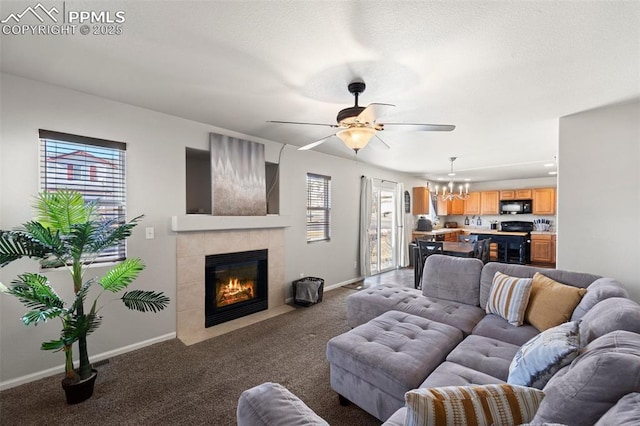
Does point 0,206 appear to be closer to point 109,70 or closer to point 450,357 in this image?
point 109,70

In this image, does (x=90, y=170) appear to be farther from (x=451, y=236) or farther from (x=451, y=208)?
(x=451, y=208)

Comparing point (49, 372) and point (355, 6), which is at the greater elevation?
point (355, 6)

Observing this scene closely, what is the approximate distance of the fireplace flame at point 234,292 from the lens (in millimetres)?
3572

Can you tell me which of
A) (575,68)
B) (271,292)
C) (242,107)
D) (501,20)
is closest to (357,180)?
(271,292)

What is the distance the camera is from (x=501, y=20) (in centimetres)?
152

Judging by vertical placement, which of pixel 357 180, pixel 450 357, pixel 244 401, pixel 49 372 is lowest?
pixel 49 372

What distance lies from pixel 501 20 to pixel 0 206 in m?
3.73

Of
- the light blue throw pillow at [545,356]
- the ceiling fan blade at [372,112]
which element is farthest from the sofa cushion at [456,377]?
the ceiling fan blade at [372,112]

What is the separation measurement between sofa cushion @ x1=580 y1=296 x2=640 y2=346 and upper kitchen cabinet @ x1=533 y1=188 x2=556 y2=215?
722 centimetres

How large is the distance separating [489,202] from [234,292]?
26.3ft

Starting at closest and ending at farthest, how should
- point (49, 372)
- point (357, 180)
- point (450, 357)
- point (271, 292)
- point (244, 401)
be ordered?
point (244, 401) → point (450, 357) → point (49, 372) → point (271, 292) → point (357, 180)

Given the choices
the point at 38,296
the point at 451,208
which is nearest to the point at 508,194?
the point at 451,208

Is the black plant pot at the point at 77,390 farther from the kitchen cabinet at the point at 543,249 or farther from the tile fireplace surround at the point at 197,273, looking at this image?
the kitchen cabinet at the point at 543,249

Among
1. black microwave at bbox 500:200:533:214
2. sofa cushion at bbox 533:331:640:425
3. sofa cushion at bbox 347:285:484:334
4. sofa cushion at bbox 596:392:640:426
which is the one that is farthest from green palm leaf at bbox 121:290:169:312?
black microwave at bbox 500:200:533:214
